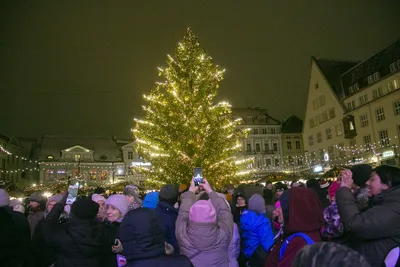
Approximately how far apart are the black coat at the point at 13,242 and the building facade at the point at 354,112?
35103 millimetres

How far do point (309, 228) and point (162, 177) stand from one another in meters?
17.3

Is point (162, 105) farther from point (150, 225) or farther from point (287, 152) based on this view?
point (287, 152)

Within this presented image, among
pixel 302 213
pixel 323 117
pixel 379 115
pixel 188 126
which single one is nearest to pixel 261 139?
pixel 323 117

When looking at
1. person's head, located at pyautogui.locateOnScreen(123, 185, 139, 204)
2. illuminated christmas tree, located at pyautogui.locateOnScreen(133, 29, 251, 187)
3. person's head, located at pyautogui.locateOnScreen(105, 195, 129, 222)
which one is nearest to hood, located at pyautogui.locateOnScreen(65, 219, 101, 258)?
person's head, located at pyautogui.locateOnScreen(105, 195, 129, 222)

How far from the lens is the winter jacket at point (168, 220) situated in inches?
203

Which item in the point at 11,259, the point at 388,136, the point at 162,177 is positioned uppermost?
the point at 388,136

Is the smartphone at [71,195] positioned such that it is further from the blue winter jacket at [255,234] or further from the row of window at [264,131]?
the row of window at [264,131]

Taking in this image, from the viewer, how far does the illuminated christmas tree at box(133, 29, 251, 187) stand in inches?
771

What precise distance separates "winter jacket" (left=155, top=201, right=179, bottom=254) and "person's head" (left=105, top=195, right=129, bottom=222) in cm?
65

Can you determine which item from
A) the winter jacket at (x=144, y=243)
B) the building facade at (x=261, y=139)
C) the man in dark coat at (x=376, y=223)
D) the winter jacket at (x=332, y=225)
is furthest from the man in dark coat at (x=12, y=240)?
the building facade at (x=261, y=139)

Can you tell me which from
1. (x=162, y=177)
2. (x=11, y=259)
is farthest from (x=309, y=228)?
(x=162, y=177)

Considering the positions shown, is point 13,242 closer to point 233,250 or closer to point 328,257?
point 233,250

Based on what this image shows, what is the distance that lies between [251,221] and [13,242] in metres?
3.55

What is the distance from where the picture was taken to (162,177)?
20.1 meters
